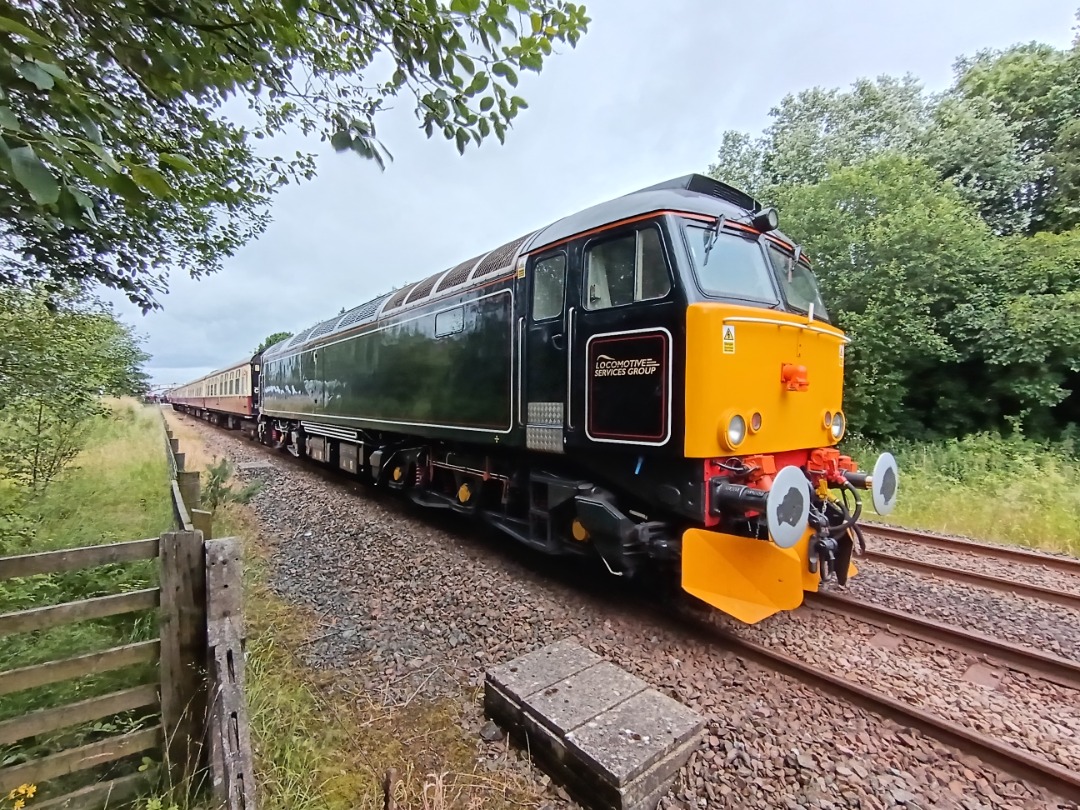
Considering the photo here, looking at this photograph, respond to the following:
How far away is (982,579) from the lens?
4.92 m

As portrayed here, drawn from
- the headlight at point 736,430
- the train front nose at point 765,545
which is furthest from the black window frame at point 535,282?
the train front nose at point 765,545

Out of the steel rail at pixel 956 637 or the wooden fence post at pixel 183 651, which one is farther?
the steel rail at pixel 956 637

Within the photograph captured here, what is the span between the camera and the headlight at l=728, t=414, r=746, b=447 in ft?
12.1

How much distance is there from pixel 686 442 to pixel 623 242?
5.41ft

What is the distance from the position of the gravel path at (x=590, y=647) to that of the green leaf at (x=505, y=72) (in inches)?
126

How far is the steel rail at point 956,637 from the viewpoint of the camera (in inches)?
137

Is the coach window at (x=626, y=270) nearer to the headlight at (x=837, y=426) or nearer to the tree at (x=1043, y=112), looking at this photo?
the headlight at (x=837, y=426)

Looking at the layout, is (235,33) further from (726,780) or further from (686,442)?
(726,780)

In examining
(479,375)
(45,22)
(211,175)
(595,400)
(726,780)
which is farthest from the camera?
(479,375)

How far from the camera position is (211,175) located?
4785 millimetres

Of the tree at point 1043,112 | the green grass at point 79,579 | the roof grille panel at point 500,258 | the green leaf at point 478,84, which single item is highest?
the tree at point 1043,112

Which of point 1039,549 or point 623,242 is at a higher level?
point 623,242

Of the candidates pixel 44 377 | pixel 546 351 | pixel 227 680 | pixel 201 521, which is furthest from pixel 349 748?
pixel 44 377

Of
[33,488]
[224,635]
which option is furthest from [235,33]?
[33,488]
